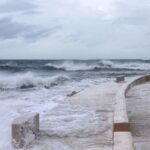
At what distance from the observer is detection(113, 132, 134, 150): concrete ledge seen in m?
4.77

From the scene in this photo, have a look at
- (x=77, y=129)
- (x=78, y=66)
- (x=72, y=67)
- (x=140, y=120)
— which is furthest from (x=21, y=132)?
(x=78, y=66)

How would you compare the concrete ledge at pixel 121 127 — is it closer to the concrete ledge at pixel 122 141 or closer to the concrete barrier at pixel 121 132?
the concrete barrier at pixel 121 132

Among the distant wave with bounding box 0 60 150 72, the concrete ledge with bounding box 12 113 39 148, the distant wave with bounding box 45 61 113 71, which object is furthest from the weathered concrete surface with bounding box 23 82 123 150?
the distant wave with bounding box 45 61 113 71

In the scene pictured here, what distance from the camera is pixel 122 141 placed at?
512cm

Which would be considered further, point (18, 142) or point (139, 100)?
point (139, 100)

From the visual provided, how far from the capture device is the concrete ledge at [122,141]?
477 cm

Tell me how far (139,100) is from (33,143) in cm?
558

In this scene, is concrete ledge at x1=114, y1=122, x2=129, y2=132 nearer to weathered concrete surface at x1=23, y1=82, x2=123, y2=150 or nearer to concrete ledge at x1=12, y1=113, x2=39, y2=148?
weathered concrete surface at x1=23, y1=82, x2=123, y2=150

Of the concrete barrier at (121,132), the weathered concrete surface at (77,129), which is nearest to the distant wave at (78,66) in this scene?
the weathered concrete surface at (77,129)

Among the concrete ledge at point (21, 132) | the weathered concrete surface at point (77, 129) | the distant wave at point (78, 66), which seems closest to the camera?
the concrete ledge at point (21, 132)

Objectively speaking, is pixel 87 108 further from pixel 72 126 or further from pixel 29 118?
pixel 29 118

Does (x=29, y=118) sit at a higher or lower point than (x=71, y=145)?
higher

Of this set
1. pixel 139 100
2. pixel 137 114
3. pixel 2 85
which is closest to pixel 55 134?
pixel 137 114

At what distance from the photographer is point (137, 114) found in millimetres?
8672
